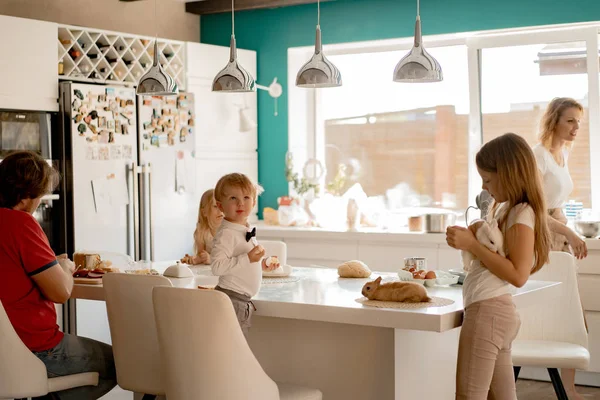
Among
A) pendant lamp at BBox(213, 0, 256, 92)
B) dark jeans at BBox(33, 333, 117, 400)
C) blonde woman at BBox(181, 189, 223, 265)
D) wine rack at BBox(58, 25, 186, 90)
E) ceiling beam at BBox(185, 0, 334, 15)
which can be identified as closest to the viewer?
dark jeans at BBox(33, 333, 117, 400)

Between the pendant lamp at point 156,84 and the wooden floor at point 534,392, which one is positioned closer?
the pendant lamp at point 156,84

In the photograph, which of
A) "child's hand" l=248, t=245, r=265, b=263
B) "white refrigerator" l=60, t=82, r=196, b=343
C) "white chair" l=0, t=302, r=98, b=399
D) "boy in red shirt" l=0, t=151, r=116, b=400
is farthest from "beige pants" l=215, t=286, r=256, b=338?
"white refrigerator" l=60, t=82, r=196, b=343

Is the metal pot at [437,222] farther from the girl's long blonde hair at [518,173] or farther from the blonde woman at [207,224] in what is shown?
the girl's long blonde hair at [518,173]

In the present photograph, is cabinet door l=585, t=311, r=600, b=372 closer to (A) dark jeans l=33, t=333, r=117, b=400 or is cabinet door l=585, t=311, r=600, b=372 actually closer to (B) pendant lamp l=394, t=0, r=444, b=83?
(B) pendant lamp l=394, t=0, r=444, b=83

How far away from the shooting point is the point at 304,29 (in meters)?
6.45

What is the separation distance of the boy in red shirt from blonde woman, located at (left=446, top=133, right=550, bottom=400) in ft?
4.57

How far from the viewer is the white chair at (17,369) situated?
2.99 metres

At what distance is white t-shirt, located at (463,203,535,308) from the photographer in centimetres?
273

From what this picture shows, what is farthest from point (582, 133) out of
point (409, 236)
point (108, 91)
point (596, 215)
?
point (108, 91)

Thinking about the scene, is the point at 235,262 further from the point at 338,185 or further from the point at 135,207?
the point at 338,185

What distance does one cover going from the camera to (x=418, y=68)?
347 centimetres

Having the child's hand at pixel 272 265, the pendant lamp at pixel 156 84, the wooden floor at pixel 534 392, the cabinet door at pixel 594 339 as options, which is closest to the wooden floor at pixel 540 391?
the wooden floor at pixel 534 392

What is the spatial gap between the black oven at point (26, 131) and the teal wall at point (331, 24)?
1965 millimetres

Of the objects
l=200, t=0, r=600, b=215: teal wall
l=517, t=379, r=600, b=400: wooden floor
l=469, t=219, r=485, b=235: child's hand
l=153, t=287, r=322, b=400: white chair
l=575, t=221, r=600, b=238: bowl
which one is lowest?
l=517, t=379, r=600, b=400: wooden floor
